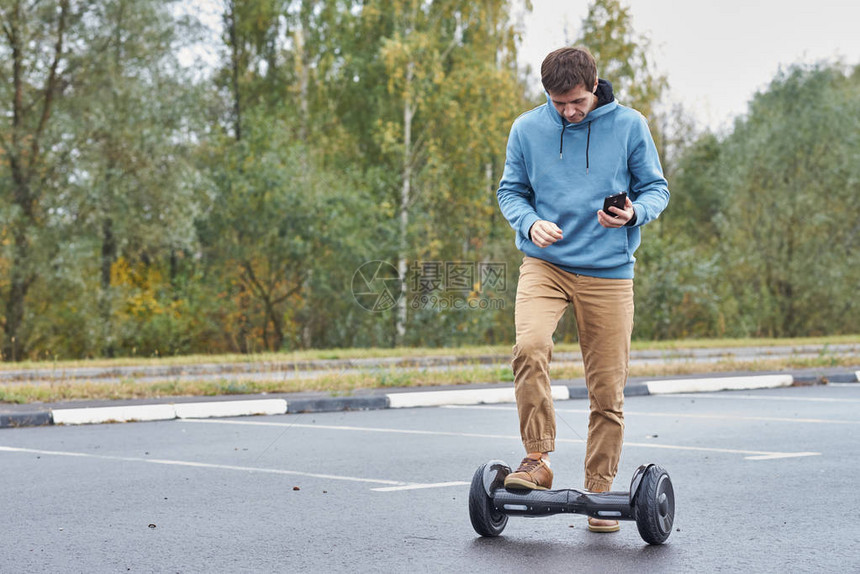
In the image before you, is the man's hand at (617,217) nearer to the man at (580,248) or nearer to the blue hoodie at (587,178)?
the man at (580,248)

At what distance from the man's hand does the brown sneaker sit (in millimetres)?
1030

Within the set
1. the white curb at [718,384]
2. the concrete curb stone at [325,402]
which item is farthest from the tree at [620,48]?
the concrete curb stone at [325,402]

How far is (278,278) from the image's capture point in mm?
24672

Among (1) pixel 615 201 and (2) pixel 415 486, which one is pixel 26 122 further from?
(1) pixel 615 201

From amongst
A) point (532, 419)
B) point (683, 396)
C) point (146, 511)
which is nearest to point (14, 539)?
point (146, 511)

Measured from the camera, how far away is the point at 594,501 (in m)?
4.21

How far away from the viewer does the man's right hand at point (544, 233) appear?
415cm

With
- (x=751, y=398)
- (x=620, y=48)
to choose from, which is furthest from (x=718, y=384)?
(x=620, y=48)

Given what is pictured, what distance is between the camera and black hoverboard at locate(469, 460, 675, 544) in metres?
4.18

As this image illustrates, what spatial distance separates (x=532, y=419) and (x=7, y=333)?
22.6 metres

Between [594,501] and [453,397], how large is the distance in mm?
7344

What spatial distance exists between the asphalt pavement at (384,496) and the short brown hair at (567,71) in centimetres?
189

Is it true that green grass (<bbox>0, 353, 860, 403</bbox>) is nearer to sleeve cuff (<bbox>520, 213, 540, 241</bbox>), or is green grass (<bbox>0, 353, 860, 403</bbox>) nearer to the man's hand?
sleeve cuff (<bbox>520, 213, 540, 241</bbox>)

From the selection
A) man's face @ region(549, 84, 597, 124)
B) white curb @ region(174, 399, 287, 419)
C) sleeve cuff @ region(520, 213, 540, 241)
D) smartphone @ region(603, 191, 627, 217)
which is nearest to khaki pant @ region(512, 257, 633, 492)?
sleeve cuff @ region(520, 213, 540, 241)
